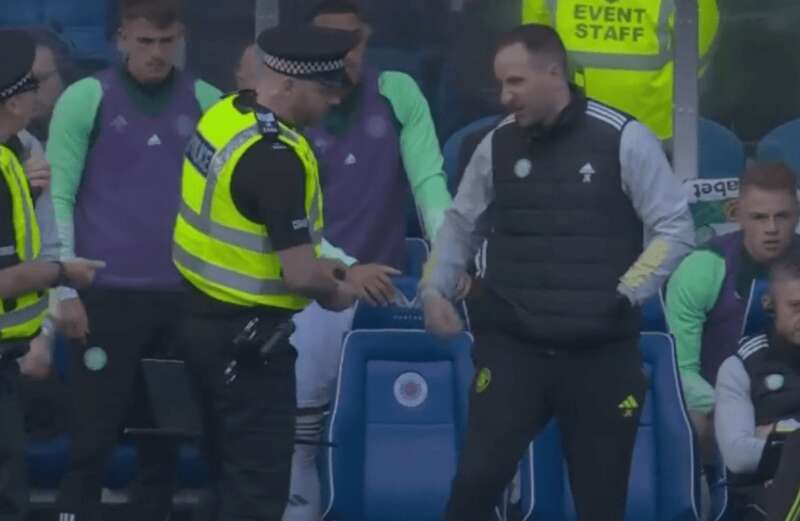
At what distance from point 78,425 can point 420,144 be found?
1.61 metres

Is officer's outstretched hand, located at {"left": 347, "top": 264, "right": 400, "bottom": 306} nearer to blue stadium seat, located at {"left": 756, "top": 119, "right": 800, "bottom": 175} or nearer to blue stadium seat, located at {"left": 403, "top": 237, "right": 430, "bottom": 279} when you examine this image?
blue stadium seat, located at {"left": 403, "top": 237, "right": 430, "bottom": 279}

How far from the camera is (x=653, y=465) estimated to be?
7891 millimetres

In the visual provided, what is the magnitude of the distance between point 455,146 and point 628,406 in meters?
2.30

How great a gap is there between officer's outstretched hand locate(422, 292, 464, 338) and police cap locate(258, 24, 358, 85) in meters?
0.76

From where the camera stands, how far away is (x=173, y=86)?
26.4 ft

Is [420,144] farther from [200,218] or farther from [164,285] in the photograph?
[200,218]

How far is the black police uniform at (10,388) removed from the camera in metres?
6.38

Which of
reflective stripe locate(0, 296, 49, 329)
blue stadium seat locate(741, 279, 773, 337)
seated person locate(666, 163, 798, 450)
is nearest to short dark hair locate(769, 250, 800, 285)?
blue stadium seat locate(741, 279, 773, 337)

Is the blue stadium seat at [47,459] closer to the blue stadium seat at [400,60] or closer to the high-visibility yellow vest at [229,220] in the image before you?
the high-visibility yellow vest at [229,220]

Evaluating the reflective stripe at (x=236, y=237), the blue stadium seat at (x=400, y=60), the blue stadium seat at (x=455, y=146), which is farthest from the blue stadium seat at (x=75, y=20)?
the reflective stripe at (x=236, y=237)

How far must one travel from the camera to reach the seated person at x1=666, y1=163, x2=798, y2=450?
8039 millimetres

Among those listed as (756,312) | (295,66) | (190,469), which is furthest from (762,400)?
(295,66)

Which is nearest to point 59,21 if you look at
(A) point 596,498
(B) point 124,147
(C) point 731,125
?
(B) point 124,147

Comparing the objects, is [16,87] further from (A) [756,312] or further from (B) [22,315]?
(A) [756,312]
